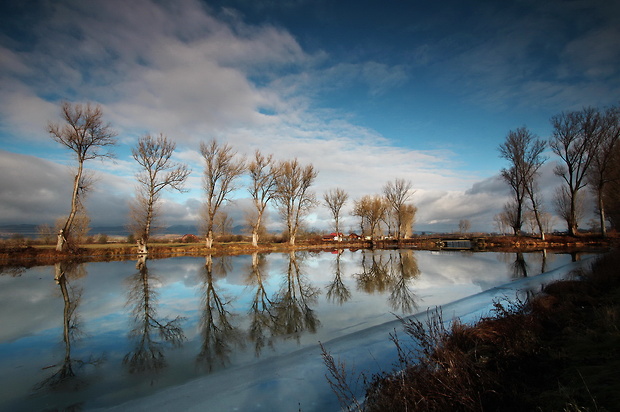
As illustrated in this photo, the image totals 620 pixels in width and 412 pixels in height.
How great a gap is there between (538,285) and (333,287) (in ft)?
28.2

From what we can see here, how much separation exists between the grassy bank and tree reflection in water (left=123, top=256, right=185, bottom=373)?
3.63m

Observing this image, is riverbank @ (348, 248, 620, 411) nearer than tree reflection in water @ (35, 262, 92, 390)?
Yes

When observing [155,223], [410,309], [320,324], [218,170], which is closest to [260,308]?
[320,324]

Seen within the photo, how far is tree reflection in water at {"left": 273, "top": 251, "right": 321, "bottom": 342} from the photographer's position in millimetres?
7626

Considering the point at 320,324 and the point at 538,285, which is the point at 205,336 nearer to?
the point at 320,324

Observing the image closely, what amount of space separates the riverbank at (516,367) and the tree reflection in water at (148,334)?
4.31 metres

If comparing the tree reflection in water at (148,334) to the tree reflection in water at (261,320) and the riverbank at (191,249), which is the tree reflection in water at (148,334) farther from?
the riverbank at (191,249)

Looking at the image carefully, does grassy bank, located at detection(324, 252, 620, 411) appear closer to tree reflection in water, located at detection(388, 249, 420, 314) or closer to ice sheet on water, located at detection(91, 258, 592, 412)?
ice sheet on water, located at detection(91, 258, 592, 412)

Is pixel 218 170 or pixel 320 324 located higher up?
pixel 218 170

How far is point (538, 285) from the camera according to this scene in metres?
11.8

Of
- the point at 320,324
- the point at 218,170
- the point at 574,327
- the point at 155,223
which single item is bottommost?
the point at 320,324

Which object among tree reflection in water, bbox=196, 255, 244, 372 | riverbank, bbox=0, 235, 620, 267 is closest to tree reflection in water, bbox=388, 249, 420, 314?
tree reflection in water, bbox=196, 255, 244, 372

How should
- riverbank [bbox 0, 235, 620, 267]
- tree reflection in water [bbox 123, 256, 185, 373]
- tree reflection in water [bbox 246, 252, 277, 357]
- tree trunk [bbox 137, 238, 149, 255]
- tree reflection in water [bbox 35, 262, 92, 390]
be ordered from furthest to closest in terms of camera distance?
tree trunk [bbox 137, 238, 149, 255], riverbank [bbox 0, 235, 620, 267], tree reflection in water [bbox 246, 252, 277, 357], tree reflection in water [bbox 123, 256, 185, 373], tree reflection in water [bbox 35, 262, 92, 390]

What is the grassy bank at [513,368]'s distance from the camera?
307 cm
